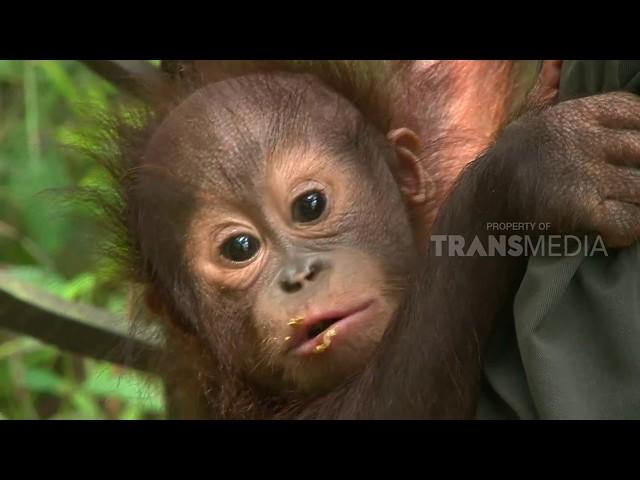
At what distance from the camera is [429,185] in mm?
2875

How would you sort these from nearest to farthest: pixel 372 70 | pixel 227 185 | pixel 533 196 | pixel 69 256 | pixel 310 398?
pixel 533 196 < pixel 310 398 < pixel 227 185 < pixel 372 70 < pixel 69 256

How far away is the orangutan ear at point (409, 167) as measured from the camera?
2.84 meters

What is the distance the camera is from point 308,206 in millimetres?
2738

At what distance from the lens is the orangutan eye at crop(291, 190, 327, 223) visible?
2.73m

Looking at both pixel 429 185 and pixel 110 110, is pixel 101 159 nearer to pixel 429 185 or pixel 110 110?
pixel 110 110

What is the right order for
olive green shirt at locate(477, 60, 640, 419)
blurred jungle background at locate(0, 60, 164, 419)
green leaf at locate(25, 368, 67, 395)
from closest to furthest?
1. olive green shirt at locate(477, 60, 640, 419)
2. blurred jungle background at locate(0, 60, 164, 419)
3. green leaf at locate(25, 368, 67, 395)

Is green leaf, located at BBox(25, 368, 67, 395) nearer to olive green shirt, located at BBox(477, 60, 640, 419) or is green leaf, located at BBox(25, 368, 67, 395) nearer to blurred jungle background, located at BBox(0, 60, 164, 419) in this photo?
blurred jungle background, located at BBox(0, 60, 164, 419)

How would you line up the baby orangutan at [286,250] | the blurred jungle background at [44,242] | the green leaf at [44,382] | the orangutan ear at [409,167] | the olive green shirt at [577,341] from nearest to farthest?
the olive green shirt at [577,341] → the baby orangutan at [286,250] → the orangutan ear at [409,167] → the blurred jungle background at [44,242] → the green leaf at [44,382]

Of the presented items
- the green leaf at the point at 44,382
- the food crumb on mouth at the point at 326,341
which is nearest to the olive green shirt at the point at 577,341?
the food crumb on mouth at the point at 326,341

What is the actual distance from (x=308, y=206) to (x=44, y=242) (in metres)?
2.30

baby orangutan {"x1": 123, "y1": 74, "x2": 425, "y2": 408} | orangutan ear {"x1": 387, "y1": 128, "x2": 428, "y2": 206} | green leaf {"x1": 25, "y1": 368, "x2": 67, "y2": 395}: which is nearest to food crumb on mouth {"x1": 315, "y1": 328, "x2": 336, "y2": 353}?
baby orangutan {"x1": 123, "y1": 74, "x2": 425, "y2": 408}

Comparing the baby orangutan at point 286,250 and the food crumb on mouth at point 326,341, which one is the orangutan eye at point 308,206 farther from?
the food crumb on mouth at point 326,341

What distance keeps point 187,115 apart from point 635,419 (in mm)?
1486

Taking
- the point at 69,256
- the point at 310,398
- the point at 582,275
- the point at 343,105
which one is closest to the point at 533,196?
the point at 582,275
